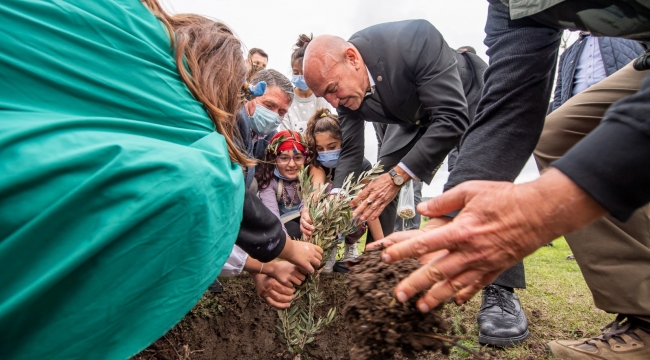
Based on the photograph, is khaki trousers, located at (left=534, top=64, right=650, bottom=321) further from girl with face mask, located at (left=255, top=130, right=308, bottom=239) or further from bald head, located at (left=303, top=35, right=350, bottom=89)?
girl with face mask, located at (left=255, top=130, right=308, bottom=239)

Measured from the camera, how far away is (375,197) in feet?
10.7

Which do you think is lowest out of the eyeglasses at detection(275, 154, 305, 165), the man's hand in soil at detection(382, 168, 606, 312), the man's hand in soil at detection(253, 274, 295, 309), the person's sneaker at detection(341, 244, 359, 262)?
the person's sneaker at detection(341, 244, 359, 262)

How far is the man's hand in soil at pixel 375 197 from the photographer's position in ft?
10.0

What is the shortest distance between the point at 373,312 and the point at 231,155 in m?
0.95

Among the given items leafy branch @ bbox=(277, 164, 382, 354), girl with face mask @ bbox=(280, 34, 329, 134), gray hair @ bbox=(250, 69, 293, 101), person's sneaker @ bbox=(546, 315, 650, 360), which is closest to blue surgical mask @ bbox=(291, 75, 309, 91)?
girl with face mask @ bbox=(280, 34, 329, 134)

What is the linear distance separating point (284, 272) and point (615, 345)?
6.33 ft

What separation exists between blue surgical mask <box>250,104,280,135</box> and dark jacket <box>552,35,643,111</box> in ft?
10.8

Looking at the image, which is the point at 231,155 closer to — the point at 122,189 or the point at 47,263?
the point at 122,189

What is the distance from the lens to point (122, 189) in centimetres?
121

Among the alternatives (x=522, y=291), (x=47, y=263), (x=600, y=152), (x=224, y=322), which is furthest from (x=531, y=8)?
(x=522, y=291)

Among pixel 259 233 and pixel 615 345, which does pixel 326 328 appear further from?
pixel 615 345

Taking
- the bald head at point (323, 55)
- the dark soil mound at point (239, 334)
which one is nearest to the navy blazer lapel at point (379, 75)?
the bald head at point (323, 55)

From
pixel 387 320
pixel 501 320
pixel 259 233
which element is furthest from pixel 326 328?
pixel 387 320

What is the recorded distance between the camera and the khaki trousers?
90.7 inches
